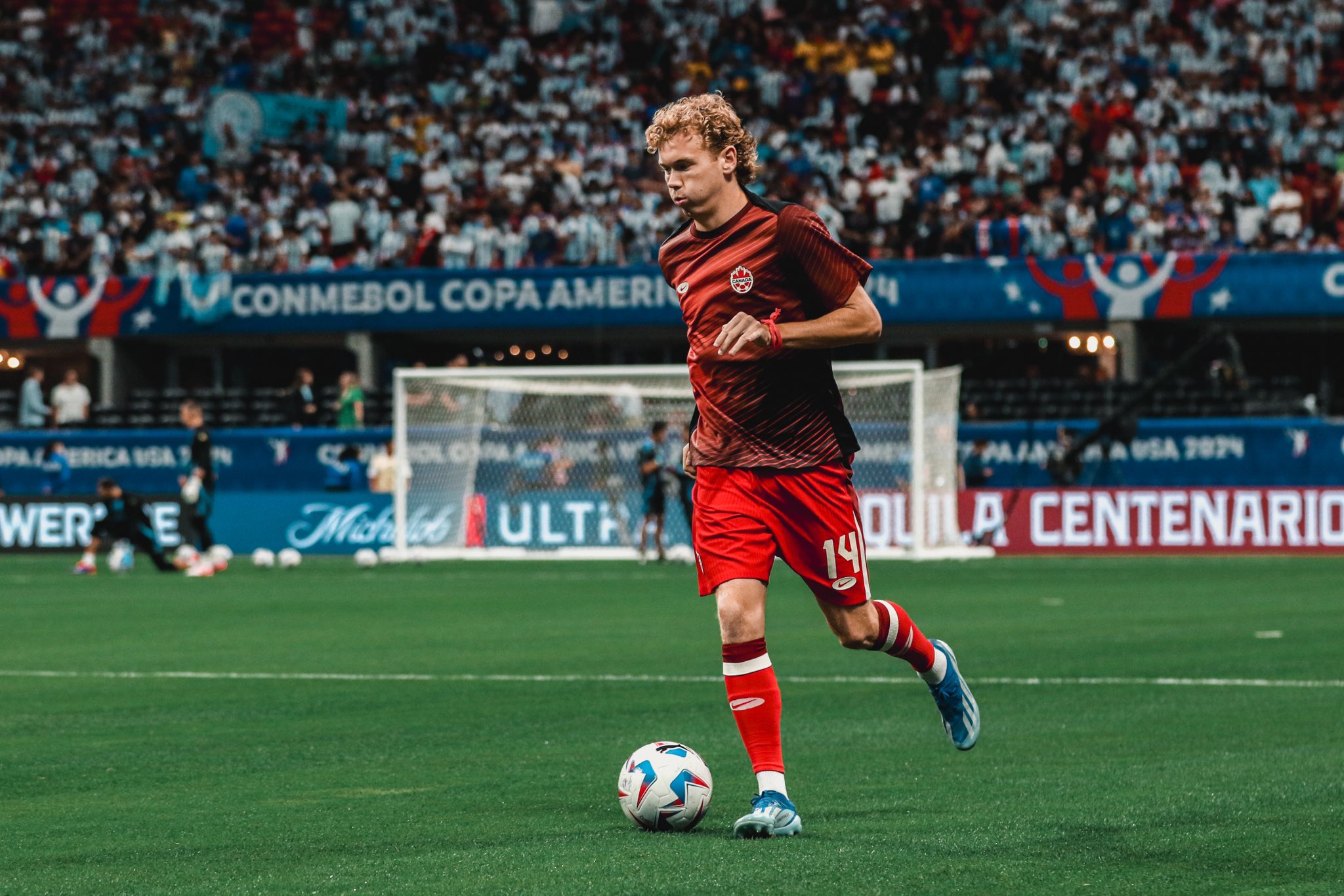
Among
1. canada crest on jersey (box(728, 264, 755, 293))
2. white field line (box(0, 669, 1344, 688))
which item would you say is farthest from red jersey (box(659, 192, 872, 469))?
white field line (box(0, 669, 1344, 688))

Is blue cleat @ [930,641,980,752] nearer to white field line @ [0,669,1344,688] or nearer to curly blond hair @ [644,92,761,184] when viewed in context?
curly blond hair @ [644,92,761,184]

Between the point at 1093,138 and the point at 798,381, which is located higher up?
the point at 1093,138

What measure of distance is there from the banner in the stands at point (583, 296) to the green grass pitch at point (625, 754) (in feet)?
43.8

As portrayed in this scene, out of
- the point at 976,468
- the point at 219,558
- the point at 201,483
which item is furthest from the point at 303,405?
the point at 976,468

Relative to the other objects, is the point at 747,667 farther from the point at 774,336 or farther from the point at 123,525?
the point at 123,525

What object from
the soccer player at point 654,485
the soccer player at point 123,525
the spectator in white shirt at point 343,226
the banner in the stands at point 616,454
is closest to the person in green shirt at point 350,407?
the banner in the stands at point 616,454

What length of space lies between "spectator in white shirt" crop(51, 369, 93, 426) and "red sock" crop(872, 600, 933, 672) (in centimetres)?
2739

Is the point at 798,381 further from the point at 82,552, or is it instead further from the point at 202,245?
the point at 202,245

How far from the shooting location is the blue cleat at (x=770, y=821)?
5.38 m

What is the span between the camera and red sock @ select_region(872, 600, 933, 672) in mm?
6098

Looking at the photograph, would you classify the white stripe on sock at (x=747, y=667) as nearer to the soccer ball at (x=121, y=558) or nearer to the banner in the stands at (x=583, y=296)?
the soccer ball at (x=121, y=558)

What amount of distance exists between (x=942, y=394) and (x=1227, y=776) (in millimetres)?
19298

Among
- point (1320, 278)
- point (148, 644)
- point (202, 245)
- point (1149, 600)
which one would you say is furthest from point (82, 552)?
point (1320, 278)

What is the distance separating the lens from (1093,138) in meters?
29.7
